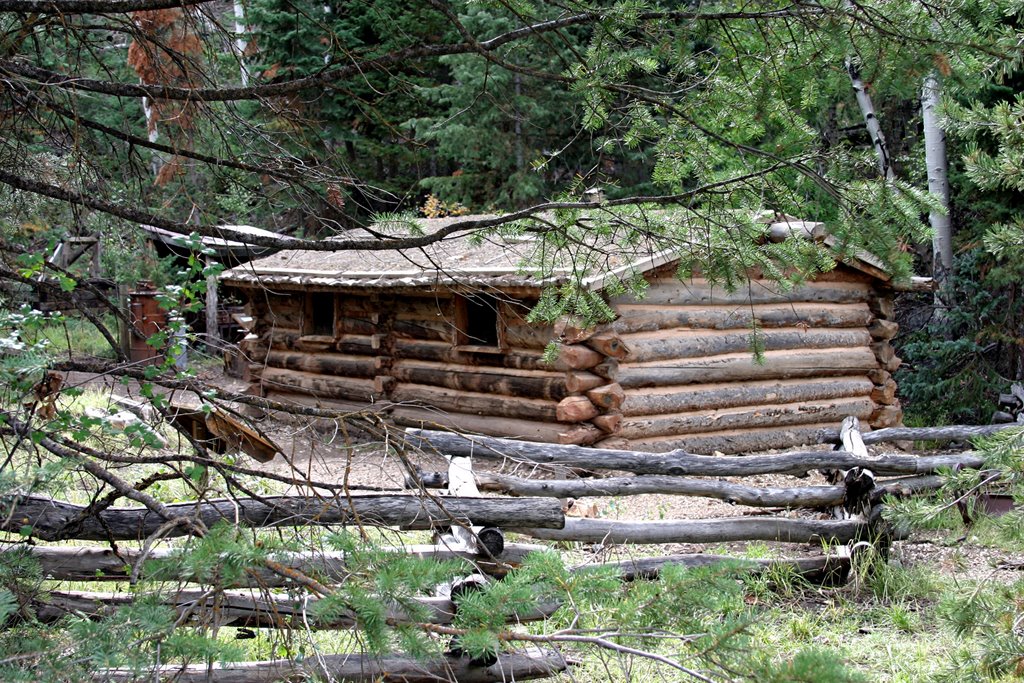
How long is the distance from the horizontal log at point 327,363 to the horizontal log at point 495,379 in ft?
2.20

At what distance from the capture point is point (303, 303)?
15984 millimetres

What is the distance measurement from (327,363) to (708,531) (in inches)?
369

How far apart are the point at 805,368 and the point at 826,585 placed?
20.8ft

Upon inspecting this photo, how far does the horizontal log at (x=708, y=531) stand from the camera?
258 inches

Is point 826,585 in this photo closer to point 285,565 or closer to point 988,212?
point 285,565

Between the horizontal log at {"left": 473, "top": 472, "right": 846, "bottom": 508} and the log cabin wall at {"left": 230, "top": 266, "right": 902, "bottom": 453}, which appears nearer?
the horizontal log at {"left": 473, "top": 472, "right": 846, "bottom": 508}

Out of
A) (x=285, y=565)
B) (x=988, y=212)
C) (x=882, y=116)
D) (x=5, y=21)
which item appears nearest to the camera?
(x=285, y=565)

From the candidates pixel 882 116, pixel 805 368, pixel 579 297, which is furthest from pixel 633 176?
pixel 579 297

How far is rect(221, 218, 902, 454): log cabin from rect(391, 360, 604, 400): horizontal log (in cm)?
2

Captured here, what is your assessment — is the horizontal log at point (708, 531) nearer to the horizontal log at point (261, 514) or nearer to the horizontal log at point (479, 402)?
the horizontal log at point (261, 514)

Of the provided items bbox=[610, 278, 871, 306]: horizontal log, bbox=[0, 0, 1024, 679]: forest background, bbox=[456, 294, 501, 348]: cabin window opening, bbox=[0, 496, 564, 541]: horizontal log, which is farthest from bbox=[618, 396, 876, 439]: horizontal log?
bbox=[0, 0, 1024, 679]: forest background

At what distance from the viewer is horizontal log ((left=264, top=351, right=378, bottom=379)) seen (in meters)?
14.7

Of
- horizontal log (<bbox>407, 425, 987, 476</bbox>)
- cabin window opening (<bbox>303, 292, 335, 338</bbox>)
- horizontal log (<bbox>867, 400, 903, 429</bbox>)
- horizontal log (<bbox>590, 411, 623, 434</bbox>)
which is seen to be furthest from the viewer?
cabin window opening (<bbox>303, 292, 335, 338</bbox>)

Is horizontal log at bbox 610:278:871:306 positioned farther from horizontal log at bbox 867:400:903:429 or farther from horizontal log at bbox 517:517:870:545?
horizontal log at bbox 517:517:870:545
